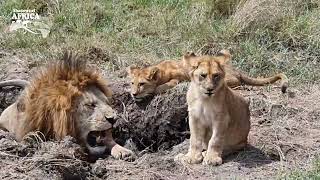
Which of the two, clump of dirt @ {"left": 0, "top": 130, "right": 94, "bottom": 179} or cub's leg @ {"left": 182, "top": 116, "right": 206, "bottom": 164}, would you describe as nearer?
clump of dirt @ {"left": 0, "top": 130, "right": 94, "bottom": 179}

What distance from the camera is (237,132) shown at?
19.3 feet

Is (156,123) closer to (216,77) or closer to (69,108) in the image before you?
(69,108)

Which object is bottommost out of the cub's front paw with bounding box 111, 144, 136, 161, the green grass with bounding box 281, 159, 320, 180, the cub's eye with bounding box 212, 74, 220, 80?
the green grass with bounding box 281, 159, 320, 180

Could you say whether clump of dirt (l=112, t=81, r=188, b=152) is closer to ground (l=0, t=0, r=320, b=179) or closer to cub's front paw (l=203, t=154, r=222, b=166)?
ground (l=0, t=0, r=320, b=179)

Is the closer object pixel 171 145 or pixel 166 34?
pixel 171 145

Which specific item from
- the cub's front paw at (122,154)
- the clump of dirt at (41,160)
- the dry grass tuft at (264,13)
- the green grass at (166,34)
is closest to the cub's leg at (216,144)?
the cub's front paw at (122,154)

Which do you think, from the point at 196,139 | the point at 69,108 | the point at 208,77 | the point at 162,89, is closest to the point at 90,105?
the point at 69,108

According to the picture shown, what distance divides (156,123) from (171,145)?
0.30 meters

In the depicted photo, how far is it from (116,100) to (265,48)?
227 cm

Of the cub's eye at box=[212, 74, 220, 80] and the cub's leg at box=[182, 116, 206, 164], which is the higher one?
the cub's eye at box=[212, 74, 220, 80]

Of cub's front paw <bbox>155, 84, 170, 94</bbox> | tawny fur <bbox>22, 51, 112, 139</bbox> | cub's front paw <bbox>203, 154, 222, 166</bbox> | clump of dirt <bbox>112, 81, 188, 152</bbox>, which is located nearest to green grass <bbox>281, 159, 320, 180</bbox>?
cub's front paw <bbox>203, 154, 222, 166</bbox>

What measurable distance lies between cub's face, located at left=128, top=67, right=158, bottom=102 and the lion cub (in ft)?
4.68

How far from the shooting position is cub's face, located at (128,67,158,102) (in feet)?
23.5

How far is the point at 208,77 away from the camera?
5531 mm
